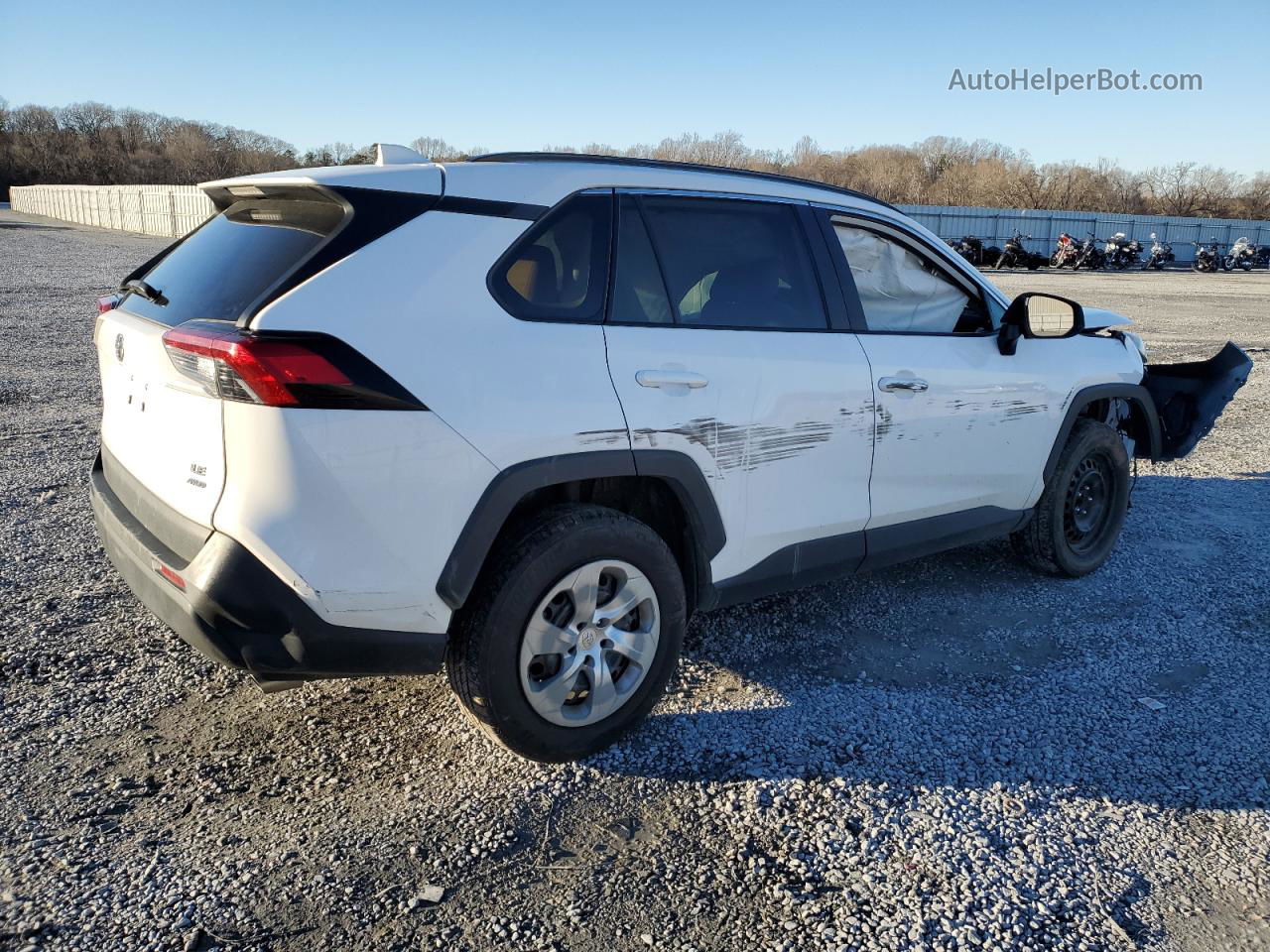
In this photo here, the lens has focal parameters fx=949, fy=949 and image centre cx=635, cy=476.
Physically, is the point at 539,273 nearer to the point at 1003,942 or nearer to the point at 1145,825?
the point at 1003,942

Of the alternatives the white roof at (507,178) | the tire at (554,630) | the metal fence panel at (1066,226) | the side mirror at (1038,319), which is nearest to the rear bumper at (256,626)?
the tire at (554,630)

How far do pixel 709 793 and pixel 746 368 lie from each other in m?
1.39

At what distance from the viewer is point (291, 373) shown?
240cm

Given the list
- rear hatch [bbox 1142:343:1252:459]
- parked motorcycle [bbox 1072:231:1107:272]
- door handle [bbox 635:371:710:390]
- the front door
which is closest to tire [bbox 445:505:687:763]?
door handle [bbox 635:371:710:390]

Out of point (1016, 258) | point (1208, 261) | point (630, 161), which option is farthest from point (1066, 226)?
point (630, 161)

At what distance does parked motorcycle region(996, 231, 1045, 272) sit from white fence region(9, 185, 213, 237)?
26738 mm

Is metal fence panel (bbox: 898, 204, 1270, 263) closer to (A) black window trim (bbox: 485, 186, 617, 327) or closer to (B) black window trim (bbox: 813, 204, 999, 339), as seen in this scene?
(B) black window trim (bbox: 813, 204, 999, 339)

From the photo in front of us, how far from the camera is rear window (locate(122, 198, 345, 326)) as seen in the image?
263cm

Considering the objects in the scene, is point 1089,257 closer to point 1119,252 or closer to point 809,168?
point 1119,252

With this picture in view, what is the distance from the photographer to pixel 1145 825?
9.40 feet

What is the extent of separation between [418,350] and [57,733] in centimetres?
184

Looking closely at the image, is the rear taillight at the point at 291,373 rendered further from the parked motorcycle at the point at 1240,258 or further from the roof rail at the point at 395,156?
the parked motorcycle at the point at 1240,258

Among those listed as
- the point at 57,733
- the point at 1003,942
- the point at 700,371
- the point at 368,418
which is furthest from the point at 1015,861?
the point at 57,733

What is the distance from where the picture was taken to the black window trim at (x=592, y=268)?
9.07 ft
